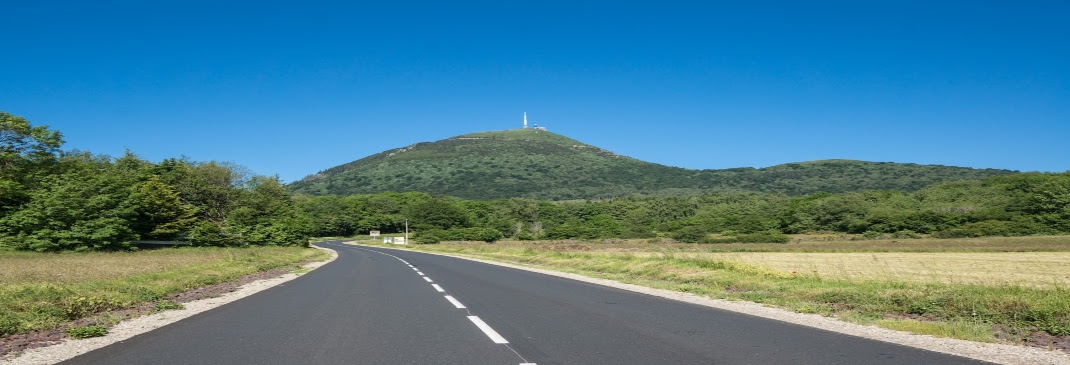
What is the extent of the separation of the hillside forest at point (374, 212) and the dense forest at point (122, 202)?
0.12 metres

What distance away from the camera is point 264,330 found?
887cm

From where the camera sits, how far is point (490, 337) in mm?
8125

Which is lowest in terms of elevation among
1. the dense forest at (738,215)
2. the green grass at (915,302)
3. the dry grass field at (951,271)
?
the dry grass field at (951,271)

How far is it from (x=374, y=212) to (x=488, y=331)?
474 feet

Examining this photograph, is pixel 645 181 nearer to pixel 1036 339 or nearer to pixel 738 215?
pixel 738 215

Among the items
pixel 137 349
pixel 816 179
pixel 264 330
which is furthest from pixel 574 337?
pixel 816 179

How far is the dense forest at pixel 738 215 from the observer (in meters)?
85.3

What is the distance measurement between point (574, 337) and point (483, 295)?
680cm

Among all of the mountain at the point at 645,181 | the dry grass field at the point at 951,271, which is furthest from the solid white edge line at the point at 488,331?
the mountain at the point at 645,181

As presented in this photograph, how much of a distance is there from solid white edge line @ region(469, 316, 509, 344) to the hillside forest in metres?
47.7

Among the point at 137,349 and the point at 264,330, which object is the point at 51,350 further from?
the point at 264,330

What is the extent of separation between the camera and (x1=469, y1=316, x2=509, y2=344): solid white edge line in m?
7.86

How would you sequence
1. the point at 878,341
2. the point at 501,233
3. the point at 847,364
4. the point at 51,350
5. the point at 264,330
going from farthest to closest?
the point at 501,233 < the point at 264,330 < the point at 878,341 < the point at 51,350 < the point at 847,364

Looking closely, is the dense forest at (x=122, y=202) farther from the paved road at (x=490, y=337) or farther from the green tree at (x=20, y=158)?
the paved road at (x=490, y=337)
